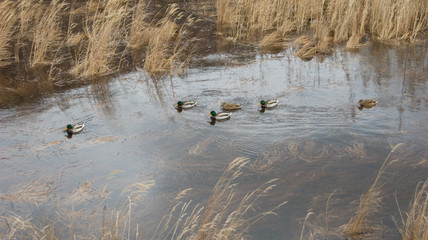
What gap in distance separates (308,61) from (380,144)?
4.43m

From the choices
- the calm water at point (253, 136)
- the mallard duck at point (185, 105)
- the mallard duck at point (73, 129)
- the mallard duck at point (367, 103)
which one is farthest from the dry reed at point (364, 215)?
the mallard duck at point (73, 129)

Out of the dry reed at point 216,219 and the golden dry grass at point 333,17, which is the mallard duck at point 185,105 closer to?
the dry reed at point 216,219

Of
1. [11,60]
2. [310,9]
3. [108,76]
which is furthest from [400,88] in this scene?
[11,60]

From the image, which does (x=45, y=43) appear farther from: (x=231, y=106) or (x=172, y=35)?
(x=231, y=106)

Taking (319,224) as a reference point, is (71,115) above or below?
above

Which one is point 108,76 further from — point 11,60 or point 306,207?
point 306,207

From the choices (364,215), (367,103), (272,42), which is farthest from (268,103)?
(272,42)

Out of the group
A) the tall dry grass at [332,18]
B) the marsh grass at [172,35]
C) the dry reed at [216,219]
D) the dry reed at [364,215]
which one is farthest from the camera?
the tall dry grass at [332,18]

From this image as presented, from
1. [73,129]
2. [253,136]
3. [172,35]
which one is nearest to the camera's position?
[253,136]

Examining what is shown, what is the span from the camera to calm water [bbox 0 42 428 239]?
5.25m

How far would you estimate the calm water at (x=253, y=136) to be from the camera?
17.2 feet

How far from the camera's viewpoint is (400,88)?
7.98 metres

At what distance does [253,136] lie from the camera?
6633mm

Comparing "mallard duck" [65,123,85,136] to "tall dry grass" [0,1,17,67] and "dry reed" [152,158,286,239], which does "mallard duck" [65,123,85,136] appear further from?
"tall dry grass" [0,1,17,67]
